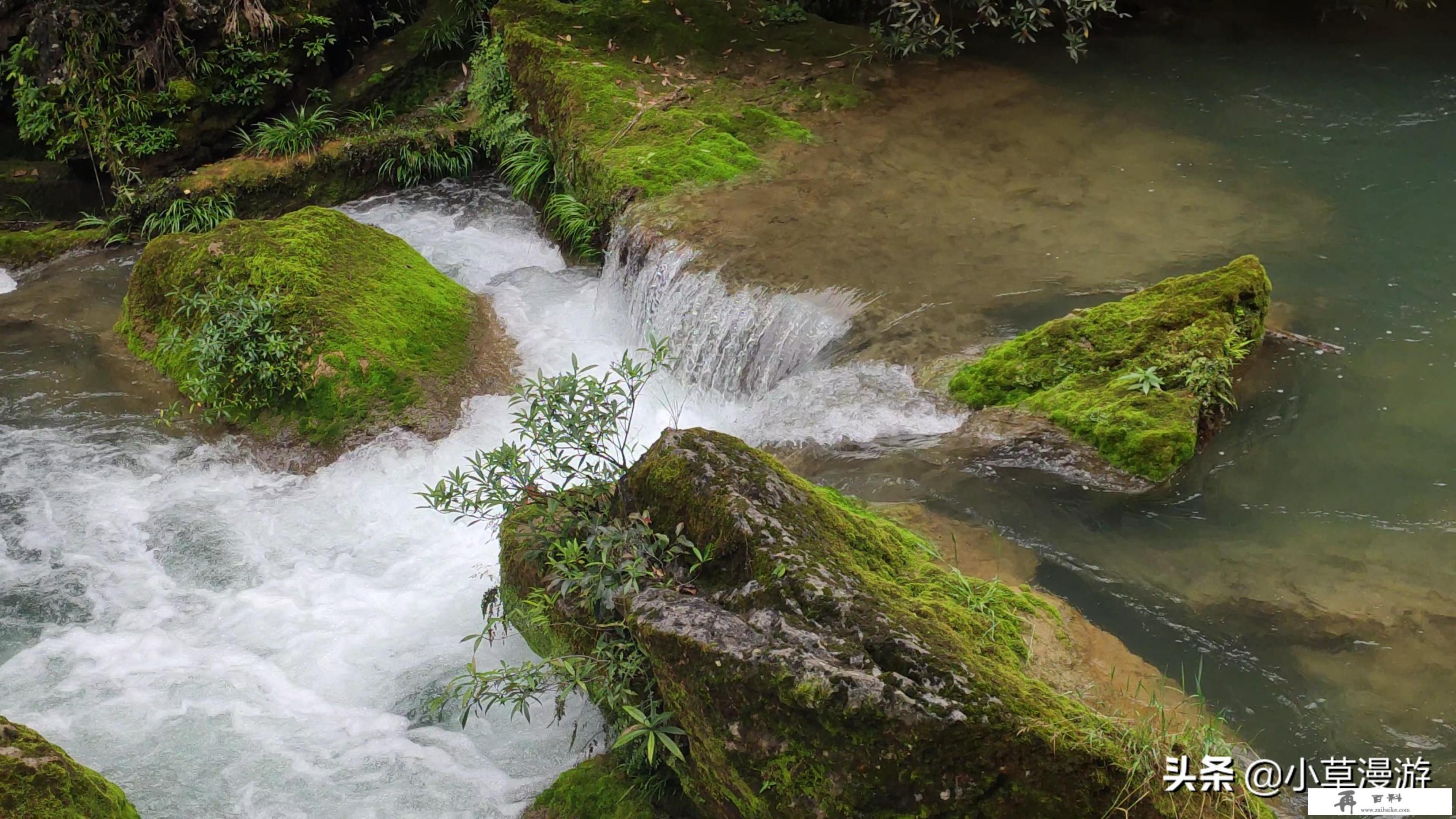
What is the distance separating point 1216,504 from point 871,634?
2.73m

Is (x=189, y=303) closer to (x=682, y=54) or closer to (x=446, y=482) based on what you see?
(x=446, y=482)

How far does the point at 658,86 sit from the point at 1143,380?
18.0ft

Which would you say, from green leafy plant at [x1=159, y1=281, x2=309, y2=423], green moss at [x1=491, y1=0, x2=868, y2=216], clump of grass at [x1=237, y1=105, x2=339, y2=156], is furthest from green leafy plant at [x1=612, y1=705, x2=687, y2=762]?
clump of grass at [x1=237, y1=105, x2=339, y2=156]

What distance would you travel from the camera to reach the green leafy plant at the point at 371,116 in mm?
11016

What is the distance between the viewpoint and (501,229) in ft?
32.9

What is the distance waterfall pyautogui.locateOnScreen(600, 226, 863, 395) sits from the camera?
7.33 m

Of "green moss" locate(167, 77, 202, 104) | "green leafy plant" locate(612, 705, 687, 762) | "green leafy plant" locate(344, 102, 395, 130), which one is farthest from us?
"green leafy plant" locate(344, 102, 395, 130)

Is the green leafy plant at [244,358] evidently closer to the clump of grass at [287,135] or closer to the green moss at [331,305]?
the green moss at [331,305]

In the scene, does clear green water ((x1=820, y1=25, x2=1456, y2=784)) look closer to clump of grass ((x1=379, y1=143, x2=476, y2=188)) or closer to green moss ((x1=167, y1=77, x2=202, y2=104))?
clump of grass ((x1=379, y1=143, x2=476, y2=188))

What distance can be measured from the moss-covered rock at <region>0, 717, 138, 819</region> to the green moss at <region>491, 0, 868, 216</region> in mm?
5611

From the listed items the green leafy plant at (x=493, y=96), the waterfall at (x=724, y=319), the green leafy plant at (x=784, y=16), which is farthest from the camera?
the green leafy plant at (x=784, y=16)

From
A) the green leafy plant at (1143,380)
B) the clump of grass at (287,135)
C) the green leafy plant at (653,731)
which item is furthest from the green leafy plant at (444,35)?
the green leafy plant at (653,731)

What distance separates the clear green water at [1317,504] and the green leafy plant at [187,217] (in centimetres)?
663

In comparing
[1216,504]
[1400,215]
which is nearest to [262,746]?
[1216,504]
